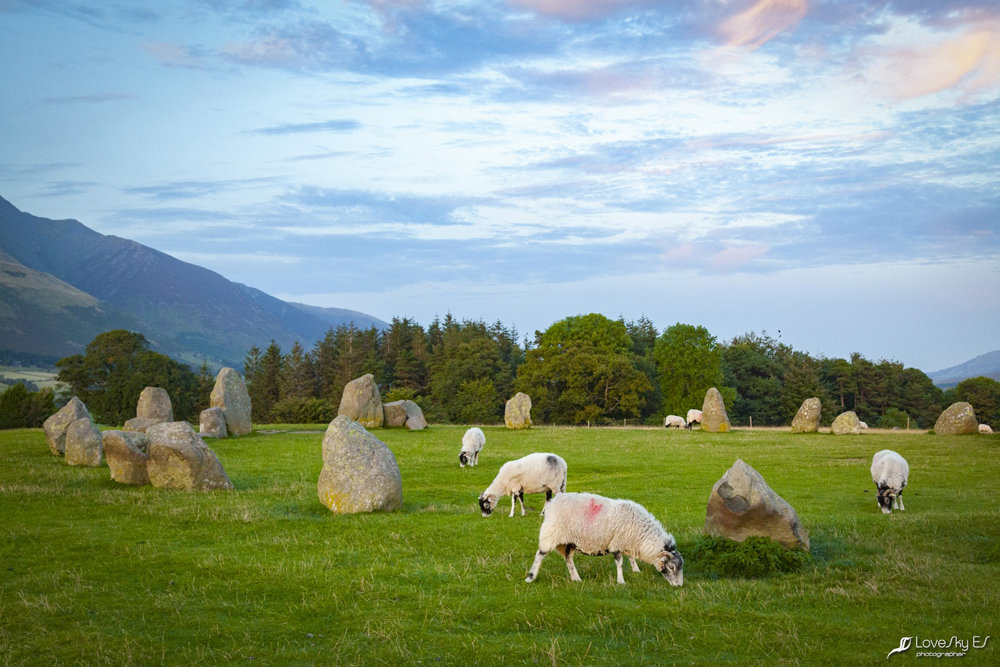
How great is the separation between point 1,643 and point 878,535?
1570 centimetres

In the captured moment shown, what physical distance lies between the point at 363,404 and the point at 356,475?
2885 centimetres

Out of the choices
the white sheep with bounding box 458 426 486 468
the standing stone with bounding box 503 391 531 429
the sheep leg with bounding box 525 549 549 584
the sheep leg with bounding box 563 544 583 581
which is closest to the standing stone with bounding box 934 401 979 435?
the standing stone with bounding box 503 391 531 429

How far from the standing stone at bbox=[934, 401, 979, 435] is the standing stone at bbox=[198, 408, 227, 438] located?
39346mm

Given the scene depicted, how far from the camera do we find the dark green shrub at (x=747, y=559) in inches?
520

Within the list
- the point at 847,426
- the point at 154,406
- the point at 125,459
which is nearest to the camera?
the point at 125,459

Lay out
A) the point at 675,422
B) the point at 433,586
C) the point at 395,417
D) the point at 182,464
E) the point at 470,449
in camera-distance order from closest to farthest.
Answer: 1. the point at 433,586
2. the point at 182,464
3. the point at 470,449
4. the point at 395,417
5. the point at 675,422

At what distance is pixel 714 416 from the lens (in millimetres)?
51250

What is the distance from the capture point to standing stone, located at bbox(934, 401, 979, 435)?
137ft

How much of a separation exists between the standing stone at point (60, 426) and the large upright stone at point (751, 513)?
84.7ft

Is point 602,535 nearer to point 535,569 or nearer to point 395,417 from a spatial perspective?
point 535,569

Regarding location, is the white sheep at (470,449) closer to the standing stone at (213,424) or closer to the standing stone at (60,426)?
the standing stone at (60,426)

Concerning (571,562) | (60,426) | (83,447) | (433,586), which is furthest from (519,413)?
(433,586)

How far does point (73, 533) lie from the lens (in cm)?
1602

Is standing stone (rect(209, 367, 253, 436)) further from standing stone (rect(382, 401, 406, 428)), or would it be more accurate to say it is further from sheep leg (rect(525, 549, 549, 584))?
sheep leg (rect(525, 549, 549, 584))
